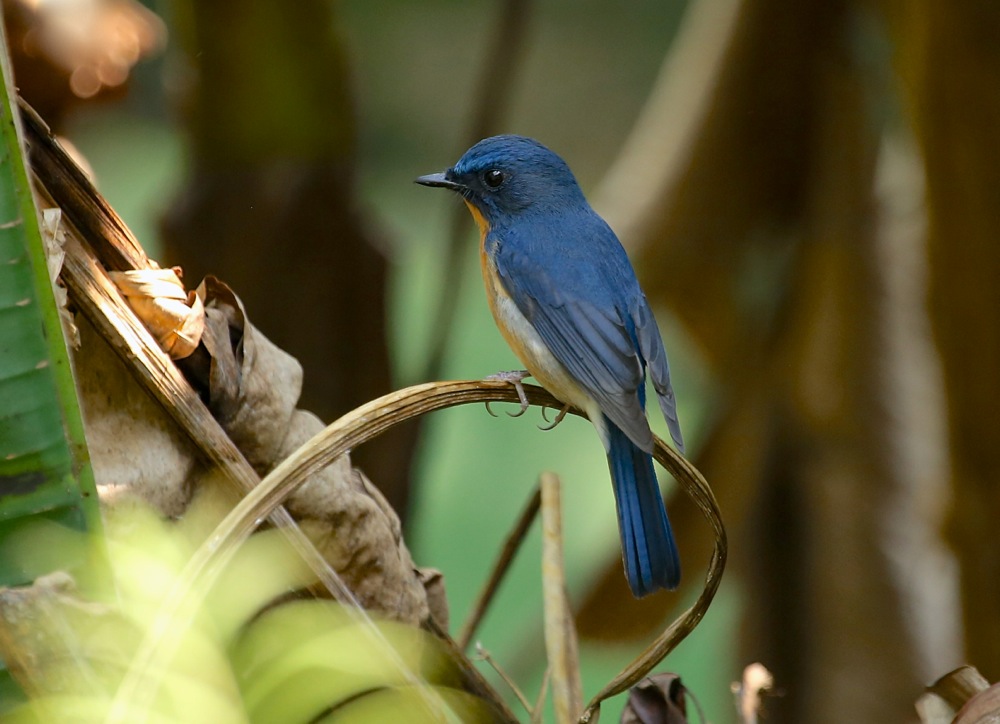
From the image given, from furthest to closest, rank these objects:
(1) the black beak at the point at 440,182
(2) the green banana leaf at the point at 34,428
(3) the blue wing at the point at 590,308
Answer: (1) the black beak at the point at 440,182, (3) the blue wing at the point at 590,308, (2) the green banana leaf at the point at 34,428

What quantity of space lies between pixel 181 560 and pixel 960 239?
2072mm

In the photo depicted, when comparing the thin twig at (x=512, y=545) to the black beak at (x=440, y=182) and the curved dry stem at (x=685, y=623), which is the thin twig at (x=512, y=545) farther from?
the black beak at (x=440, y=182)

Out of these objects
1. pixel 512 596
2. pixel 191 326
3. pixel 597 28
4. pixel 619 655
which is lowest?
pixel 512 596

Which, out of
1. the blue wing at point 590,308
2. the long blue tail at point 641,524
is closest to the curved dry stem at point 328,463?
the long blue tail at point 641,524

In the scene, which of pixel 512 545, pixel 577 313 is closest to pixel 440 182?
pixel 577 313

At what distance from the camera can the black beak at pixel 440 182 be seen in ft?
8.21

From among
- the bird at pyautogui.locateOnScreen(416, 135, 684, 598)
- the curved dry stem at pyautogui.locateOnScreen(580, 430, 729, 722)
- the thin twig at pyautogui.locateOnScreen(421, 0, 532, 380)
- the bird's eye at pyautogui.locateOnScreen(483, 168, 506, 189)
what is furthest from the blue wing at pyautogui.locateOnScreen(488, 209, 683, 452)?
the thin twig at pyautogui.locateOnScreen(421, 0, 532, 380)

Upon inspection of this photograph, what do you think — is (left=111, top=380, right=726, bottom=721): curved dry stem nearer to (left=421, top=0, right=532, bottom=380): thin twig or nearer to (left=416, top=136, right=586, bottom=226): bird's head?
(left=416, top=136, right=586, bottom=226): bird's head

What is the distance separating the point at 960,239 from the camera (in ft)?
Result: 8.54

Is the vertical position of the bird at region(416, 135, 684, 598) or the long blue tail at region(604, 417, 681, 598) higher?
the bird at region(416, 135, 684, 598)

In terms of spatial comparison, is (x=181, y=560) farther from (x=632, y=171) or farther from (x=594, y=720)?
(x=632, y=171)

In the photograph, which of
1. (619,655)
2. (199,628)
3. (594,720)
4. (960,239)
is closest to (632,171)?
(960,239)

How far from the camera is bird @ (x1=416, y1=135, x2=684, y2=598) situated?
6.52 ft

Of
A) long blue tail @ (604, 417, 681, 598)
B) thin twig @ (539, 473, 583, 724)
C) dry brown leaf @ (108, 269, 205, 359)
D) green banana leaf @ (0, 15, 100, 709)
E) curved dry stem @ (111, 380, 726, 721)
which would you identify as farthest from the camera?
long blue tail @ (604, 417, 681, 598)
